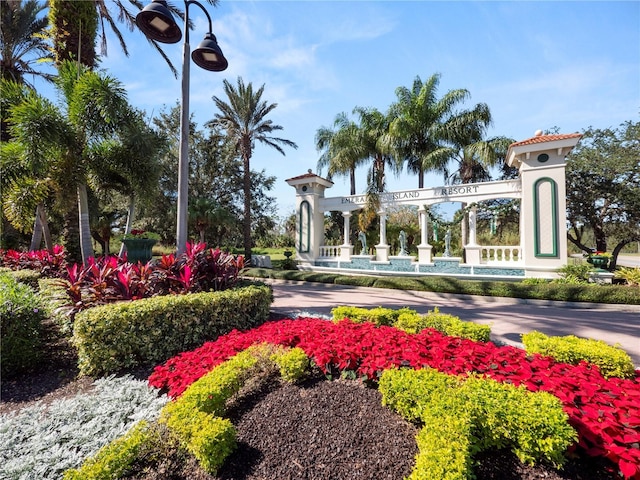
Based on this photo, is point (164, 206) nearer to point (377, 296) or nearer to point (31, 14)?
point (31, 14)

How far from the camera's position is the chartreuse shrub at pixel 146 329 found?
362cm

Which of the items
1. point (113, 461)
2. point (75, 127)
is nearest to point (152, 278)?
→ point (113, 461)

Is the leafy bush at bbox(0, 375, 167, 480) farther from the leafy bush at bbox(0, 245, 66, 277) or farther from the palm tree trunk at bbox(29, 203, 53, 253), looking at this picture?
the palm tree trunk at bbox(29, 203, 53, 253)

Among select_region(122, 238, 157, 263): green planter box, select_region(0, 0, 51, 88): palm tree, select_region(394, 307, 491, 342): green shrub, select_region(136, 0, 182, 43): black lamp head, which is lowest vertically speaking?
select_region(394, 307, 491, 342): green shrub

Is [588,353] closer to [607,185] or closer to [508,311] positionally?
[508,311]

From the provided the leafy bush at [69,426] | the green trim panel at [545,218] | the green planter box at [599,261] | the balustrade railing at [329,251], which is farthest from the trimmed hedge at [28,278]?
the green planter box at [599,261]

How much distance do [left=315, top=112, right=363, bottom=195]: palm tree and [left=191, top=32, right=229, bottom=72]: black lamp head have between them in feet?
43.1

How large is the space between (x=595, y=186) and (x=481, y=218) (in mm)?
6415

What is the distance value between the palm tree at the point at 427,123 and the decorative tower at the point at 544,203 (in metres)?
5.05

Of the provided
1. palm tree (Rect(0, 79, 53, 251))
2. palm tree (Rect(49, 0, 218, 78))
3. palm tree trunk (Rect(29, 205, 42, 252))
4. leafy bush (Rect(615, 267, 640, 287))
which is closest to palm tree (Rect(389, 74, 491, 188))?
leafy bush (Rect(615, 267, 640, 287))

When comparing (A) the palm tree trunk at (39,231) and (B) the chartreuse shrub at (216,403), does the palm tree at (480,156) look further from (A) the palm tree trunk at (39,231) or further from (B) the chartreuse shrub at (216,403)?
(A) the palm tree trunk at (39,231)

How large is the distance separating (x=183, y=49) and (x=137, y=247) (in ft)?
22.9

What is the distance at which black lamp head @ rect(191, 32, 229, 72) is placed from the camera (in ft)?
18.8

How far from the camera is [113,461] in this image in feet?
6.39
